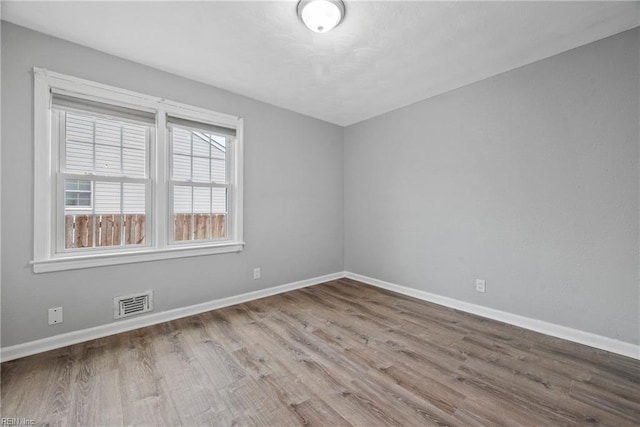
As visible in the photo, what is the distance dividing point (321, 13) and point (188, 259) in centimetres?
263

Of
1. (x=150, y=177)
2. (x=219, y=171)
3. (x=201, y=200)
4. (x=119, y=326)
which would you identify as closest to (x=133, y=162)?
(x=150, y=177)

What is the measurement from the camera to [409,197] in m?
3.57

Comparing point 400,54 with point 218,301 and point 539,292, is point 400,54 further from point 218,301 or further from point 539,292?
point 218,301

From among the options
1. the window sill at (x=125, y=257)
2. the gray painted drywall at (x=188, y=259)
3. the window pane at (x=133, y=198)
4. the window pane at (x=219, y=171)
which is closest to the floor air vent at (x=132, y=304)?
the gray painted drywall at (x=188, y=259)

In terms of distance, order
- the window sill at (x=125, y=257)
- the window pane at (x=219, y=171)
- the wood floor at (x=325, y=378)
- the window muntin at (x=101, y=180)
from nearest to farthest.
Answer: the wood floor at (x=325, y=378), the window sill at (x=125, y=257), the window muntin at (x=101, y=180), the window pane at (x=219, y=171)

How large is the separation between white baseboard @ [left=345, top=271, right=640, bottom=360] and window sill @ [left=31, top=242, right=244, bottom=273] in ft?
8.04

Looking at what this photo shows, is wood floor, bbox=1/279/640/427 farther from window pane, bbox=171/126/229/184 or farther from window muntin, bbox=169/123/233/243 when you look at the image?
window pane, bbox=171/126/229/184

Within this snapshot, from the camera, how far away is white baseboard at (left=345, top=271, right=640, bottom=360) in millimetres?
2107

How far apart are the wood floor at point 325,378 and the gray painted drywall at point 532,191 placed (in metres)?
0.48

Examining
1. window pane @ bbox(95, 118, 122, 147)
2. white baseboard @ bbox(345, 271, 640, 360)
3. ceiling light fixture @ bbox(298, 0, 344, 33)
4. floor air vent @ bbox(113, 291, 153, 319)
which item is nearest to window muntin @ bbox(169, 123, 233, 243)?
window pane @ bbox(95, 118, 122, 147)

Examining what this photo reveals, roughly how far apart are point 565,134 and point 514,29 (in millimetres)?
1037

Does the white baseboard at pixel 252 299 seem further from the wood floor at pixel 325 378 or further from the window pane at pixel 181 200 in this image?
the window pane at pixel 181 200

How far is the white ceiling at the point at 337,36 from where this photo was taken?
1.89 meters

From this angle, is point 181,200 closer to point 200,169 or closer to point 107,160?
point 200,169
